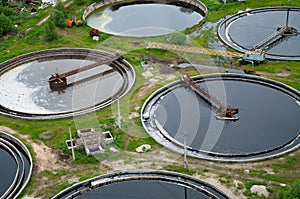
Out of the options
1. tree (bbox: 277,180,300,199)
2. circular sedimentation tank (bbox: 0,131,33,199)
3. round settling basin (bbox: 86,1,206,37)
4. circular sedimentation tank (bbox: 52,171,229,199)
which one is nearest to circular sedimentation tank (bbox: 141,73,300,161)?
circular sedimentation tank (bbox: 52,171,229,199)

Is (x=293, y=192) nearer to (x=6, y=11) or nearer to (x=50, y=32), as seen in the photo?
(x=50, y=32)

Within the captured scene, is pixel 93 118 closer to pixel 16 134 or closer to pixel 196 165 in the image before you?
pixel 16 134

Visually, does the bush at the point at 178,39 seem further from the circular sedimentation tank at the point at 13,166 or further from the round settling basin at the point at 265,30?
the circular sedimentation tank at the point at 13,166

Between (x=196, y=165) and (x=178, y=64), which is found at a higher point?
(x=178, y=64)

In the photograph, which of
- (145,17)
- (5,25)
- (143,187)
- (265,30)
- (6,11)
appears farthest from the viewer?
(145,17)

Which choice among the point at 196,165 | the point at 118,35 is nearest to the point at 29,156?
the point at 196,165

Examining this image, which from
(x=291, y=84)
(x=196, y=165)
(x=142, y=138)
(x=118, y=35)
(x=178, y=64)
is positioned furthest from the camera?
(x=118, y=35)

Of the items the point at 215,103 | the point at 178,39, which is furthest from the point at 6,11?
the point at 215,103

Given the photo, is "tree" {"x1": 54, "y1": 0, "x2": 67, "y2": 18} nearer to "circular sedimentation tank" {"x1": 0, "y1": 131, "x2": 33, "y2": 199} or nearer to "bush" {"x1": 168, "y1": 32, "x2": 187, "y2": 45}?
"bush" {"x1": 168, "y1": 32, "x2": 187, "y2": 45}
